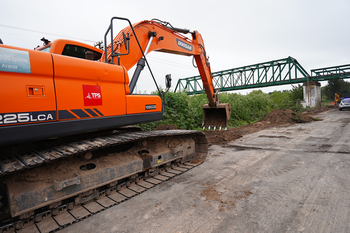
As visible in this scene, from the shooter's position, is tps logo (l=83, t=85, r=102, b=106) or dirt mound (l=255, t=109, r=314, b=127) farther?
dirt mound (l=255, t=109, r=314, b=127)

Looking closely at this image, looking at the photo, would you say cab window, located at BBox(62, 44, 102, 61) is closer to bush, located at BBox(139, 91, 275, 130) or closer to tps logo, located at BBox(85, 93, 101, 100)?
tps logo, located at BBox(85, 93, 101, 100)

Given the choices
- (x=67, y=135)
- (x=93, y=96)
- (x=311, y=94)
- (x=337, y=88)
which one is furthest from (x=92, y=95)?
(x=337, y=88)

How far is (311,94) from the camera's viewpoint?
2598 cm

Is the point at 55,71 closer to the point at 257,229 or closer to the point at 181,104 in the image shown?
the point at 257,229

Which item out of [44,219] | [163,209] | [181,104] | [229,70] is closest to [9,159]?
[44,219]

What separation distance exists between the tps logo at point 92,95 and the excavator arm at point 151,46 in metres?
0.70

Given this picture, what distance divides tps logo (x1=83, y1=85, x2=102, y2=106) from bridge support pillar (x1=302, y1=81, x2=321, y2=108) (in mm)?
28516

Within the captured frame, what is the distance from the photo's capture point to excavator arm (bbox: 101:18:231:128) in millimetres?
3643

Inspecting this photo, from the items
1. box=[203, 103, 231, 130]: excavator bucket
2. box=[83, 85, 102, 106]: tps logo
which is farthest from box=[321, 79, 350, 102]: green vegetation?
box=[83, 85, 102, 106]: tps logo

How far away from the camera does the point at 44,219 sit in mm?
2580

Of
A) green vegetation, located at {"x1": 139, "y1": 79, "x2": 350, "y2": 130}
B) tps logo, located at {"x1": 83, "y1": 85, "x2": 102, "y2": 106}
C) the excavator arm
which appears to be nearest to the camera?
tps logo, located at {"x1": 83, "y1": 85, "x2": 102, "y2": 106}

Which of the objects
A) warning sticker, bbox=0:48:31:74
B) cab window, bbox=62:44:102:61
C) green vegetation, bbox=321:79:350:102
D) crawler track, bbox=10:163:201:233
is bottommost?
crawler track, bbox=10:163:201:233

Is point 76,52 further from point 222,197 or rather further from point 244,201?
point 244,201

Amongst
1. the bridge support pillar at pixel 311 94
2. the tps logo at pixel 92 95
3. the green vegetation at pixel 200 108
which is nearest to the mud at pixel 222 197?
the tps logo at pixel 92 95
